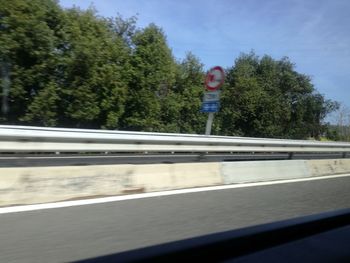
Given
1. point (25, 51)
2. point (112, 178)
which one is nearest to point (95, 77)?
point (25, 51)

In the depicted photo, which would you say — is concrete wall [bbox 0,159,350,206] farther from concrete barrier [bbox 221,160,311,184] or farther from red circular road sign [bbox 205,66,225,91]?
red circular road sign [bbox 205,66,225,91]

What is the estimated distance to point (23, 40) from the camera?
2106cm

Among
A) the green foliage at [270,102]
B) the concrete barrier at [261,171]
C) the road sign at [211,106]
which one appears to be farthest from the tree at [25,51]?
the green foliage at [270,102]

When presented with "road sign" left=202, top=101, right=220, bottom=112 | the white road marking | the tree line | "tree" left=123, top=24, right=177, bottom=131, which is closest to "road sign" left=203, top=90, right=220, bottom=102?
"road sign" left=202, top=101, right=220, bottom=112

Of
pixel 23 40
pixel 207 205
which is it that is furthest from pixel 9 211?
pixel 23 40

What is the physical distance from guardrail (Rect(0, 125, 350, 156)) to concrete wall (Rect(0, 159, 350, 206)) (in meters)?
1.19

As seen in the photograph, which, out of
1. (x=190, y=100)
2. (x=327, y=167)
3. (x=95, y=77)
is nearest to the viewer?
(x=327, y=167)

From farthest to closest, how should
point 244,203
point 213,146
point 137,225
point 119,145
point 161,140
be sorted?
point 213,146 → point 161,140 → point 119,145 → point 244,203 → point 137,225

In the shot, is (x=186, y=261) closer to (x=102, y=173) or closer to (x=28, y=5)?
(x=102, y=173)

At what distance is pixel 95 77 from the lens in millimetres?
23078

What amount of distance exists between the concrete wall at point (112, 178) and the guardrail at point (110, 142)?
1.19 metres

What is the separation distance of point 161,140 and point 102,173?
4.06m

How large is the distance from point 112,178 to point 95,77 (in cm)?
1489

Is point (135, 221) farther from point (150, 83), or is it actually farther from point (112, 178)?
point (150, 83)
